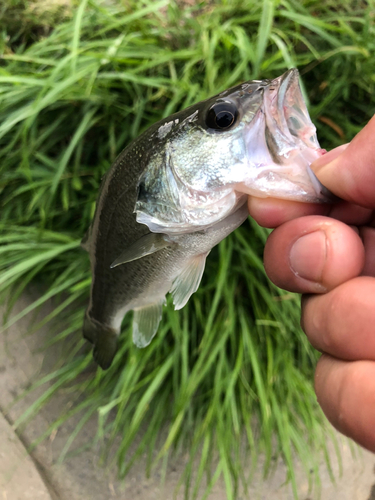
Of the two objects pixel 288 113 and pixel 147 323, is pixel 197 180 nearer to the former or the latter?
pixel 288 113

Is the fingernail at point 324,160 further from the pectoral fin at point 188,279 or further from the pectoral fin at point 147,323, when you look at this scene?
the pectoral fin at point 147,323

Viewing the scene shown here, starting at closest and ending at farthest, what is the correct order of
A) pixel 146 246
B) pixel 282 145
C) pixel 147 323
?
pixel 282 145
pixel 146 246
pixel 147 323

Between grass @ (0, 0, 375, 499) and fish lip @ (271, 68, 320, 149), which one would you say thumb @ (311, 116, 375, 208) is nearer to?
fish lip @ (271, 68, 320, 149)

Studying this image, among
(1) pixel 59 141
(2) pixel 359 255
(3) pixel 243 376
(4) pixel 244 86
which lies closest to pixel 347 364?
(2) pixel 359 255

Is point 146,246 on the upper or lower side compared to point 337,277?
upper

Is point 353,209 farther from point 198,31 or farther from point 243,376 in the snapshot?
point 198,31

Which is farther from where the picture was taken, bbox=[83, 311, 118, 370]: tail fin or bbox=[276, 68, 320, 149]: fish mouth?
bbox=[83, 311, 118, 370]: tail fin

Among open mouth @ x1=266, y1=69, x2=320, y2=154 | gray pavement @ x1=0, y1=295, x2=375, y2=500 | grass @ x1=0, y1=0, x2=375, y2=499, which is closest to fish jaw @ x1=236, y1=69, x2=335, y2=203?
open mouth @ x1=266, y1=69, x2=320, y2=154

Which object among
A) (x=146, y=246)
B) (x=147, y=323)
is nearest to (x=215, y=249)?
(x=147, y=323)
